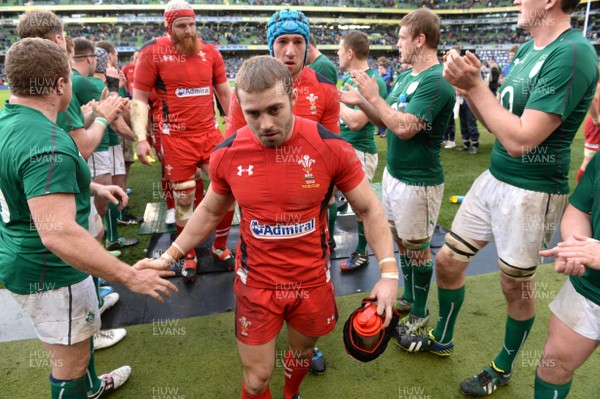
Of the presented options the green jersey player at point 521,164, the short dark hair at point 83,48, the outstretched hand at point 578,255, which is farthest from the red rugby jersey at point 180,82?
the outstretched hand at point 578,255

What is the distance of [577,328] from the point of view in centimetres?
204

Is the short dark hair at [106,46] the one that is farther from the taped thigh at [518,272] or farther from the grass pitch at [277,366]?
the taped thigh at [518,272]

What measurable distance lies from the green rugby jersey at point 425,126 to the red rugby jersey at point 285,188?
128 centimetres

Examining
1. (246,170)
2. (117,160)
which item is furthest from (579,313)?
(117,160)

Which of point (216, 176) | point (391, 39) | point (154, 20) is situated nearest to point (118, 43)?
point (154, 20)

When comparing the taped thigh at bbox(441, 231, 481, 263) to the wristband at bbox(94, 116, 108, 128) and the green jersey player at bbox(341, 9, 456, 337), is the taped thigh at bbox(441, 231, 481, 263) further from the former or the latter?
the wristband at bbox(94, 116, 108, 128)

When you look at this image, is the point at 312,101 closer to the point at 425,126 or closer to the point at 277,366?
the point at 425,126

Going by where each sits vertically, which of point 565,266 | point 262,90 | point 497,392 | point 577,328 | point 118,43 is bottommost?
point 497,392

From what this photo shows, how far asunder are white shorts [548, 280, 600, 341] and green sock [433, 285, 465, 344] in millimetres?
Answer: 1027

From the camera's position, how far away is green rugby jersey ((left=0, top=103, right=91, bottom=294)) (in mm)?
1907

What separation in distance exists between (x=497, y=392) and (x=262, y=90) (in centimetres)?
286

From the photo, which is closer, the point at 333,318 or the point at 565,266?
the point at 565,266

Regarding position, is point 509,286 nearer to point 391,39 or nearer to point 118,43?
point 118,43

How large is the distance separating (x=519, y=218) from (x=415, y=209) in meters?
0.92
